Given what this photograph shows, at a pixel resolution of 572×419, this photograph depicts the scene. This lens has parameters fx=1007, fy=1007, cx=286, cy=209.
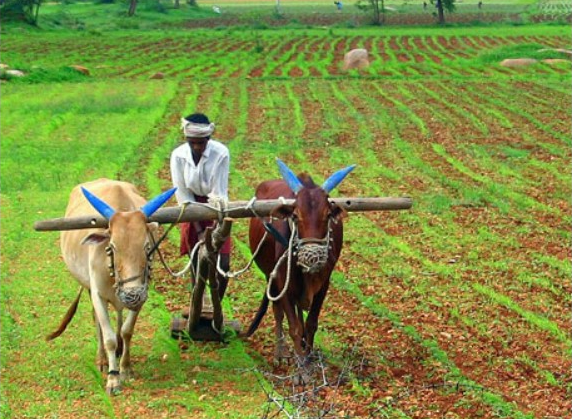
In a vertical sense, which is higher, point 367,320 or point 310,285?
point 310,285

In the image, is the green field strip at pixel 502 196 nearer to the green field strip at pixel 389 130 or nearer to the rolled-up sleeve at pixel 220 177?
the green field strip at pixel 389 130

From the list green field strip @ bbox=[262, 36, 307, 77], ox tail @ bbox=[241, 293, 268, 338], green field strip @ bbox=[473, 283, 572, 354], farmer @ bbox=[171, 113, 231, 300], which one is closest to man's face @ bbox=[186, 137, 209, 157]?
farmer @ bbox=[171, 113, 231, 300]

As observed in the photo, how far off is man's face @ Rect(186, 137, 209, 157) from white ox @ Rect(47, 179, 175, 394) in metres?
0.63

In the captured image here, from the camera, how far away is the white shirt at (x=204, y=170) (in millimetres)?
8531

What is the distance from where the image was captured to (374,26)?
57250 millimetres

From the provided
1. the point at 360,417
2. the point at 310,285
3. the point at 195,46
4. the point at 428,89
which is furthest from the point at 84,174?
the point at 195,46

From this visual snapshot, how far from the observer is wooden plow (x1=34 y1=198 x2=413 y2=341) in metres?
7.74

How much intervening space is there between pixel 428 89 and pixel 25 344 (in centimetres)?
1899

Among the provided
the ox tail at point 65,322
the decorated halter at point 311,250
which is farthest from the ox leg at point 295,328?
the ox tail at point 65,322

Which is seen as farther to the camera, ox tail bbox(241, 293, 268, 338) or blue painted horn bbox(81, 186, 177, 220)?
ox tail bbox(241, 293, 268, 338)

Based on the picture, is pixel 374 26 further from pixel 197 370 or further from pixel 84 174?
pixel 197 370

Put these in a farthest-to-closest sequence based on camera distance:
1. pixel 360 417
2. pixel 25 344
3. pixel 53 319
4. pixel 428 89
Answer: pixel 428 89 → pixel 53 319 → pixel 25 344 → pixel 360 417

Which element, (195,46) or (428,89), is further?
(195,46)

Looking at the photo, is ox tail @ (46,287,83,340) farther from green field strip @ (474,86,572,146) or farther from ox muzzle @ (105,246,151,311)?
green field strip @ (474,86,572,146)
